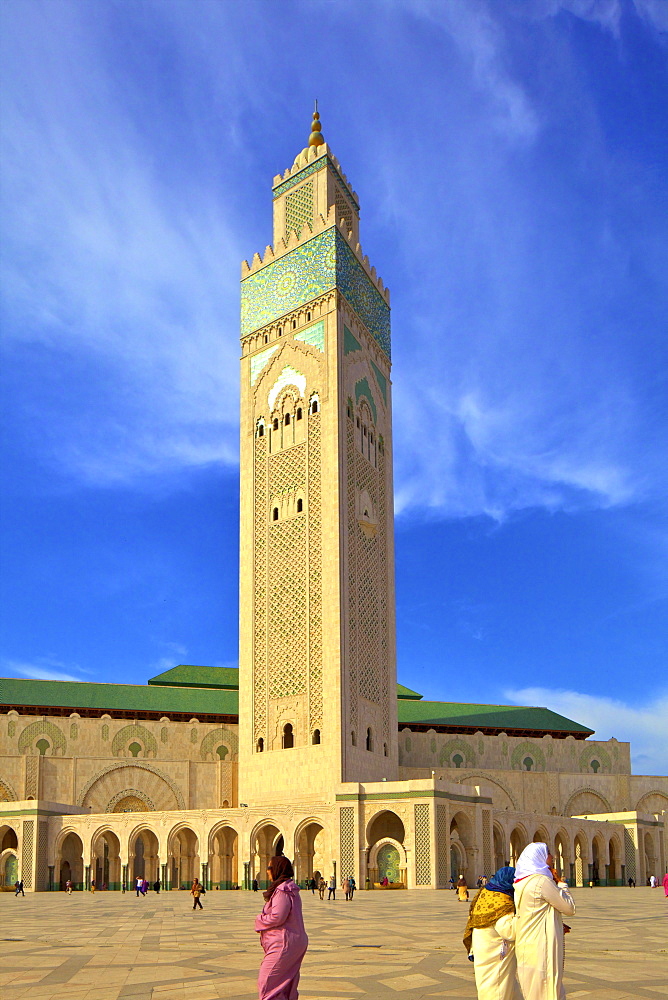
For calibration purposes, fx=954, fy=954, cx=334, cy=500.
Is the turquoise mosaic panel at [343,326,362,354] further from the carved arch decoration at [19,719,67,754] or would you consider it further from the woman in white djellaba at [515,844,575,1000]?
the woman in white djellaba at [515,844,575,1000]

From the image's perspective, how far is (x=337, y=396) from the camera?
34281mm

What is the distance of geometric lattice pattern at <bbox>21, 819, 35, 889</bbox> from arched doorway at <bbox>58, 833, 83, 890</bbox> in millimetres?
1900

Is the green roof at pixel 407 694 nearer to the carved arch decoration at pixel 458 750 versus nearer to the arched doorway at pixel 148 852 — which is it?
the carved arch decoration at pixel 458 750

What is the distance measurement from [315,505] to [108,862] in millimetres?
15345

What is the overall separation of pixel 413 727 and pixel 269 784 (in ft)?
36.1

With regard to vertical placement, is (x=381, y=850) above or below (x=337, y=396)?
below

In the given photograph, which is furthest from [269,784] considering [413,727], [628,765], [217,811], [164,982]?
[164,982]

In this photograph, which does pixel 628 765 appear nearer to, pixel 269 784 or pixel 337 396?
pixel 269 784

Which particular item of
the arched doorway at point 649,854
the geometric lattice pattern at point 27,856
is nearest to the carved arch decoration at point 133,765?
the geometric lattice pattern at point 27,856

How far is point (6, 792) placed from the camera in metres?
35.2

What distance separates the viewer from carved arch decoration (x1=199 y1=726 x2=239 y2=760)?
3794 centimetres

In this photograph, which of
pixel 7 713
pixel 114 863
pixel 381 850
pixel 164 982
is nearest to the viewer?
pixel 164 982

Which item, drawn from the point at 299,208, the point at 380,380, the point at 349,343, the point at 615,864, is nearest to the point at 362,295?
the point at 349,343

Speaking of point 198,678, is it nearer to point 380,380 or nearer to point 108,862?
point 108,862
